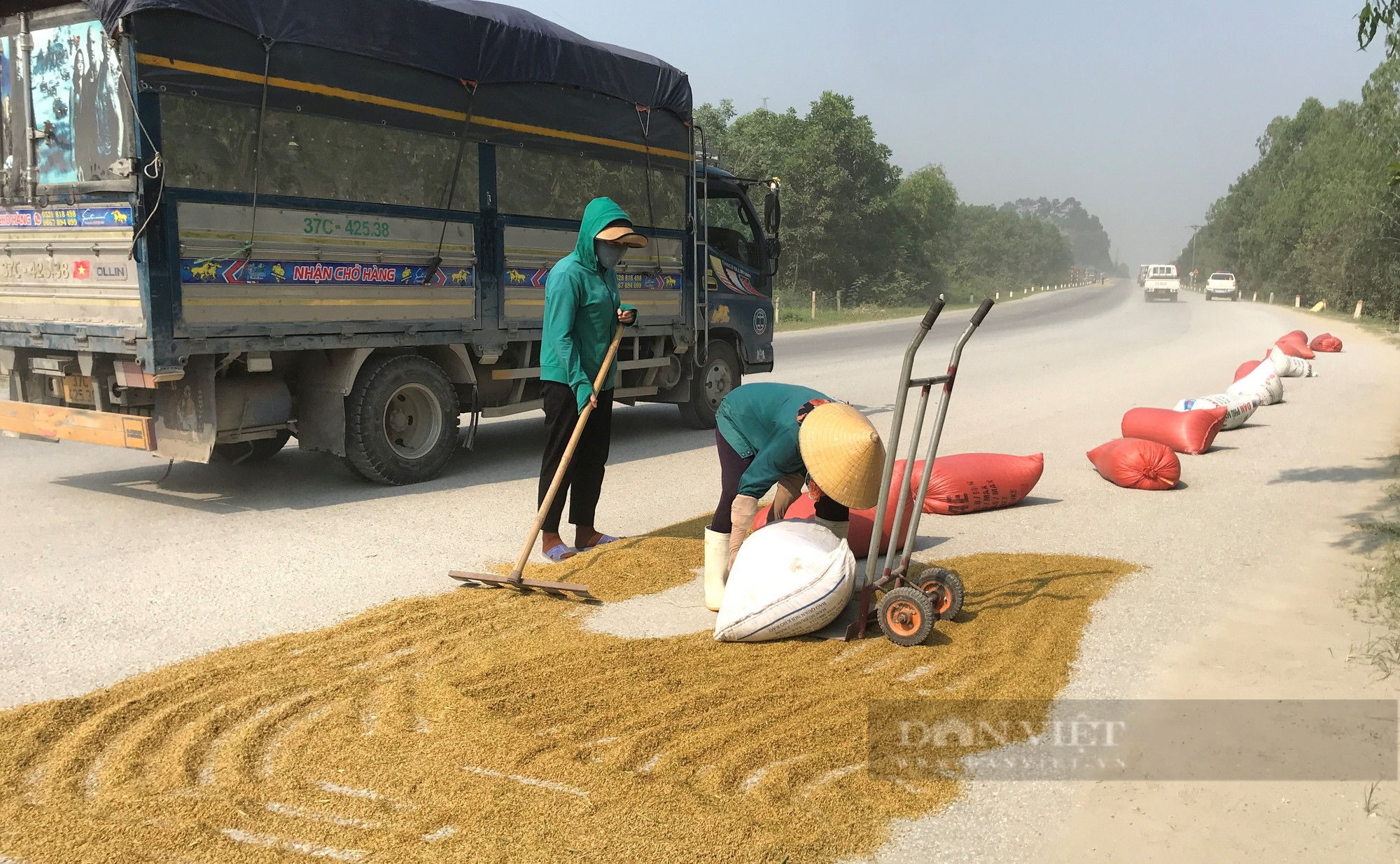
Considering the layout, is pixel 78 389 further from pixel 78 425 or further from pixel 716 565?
pixel 716 565

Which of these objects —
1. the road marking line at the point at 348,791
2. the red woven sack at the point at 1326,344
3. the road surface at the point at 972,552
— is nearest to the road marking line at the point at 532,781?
the road marking line at the point at 348,791

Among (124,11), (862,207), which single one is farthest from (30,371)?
(862,207)

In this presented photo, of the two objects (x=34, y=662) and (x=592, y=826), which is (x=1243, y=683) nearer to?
(x=592, y=826)

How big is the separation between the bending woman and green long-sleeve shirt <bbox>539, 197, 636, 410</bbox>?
105cm

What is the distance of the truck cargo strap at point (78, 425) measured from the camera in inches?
284

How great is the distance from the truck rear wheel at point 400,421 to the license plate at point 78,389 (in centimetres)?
167

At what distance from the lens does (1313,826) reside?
3324 mm

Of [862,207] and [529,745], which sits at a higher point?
[862,207]

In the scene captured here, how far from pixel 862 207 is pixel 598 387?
41857 mm

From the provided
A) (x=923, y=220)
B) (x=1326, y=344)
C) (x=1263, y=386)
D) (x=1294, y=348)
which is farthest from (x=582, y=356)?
(x=923, y=220)

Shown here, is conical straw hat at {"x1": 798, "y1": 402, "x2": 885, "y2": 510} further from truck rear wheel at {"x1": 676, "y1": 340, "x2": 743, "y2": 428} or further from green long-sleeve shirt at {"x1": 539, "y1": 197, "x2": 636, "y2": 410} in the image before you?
truck rear wheel at {"x1": 676, "y1": 340, "x2": 743, "y2": 428}

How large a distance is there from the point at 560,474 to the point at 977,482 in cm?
331

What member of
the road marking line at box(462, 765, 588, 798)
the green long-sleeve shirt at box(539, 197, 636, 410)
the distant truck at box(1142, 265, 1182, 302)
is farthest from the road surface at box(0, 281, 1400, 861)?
the distant truck at box(1142, 265, 1182, 302)

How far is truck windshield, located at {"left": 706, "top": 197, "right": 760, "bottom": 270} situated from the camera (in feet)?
36.7
